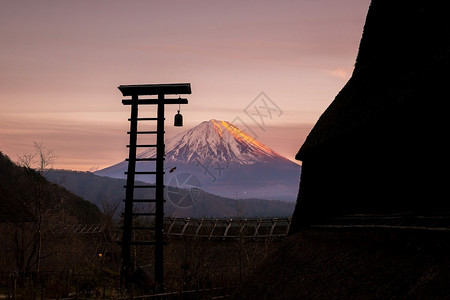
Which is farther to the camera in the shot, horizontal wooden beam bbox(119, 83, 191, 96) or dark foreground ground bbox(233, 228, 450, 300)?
horizontal wooden beam bbox(119, 83, 191, 96)

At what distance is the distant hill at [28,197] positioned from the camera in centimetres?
2350

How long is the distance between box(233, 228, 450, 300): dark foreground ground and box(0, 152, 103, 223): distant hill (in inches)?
565

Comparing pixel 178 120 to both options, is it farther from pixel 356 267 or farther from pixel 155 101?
pixel 356 267

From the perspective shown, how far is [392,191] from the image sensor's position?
311 inches

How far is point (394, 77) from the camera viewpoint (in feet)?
27.2

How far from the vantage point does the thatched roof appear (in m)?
6.82

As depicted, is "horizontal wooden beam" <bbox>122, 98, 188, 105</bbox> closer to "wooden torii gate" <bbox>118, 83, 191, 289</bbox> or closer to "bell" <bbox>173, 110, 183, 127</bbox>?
"wooden torii gate" <bbox>118, 83, 191, 289</bbox>

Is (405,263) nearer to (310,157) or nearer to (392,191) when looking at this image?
(392,191)

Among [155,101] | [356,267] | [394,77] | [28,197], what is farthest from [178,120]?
[28,197]

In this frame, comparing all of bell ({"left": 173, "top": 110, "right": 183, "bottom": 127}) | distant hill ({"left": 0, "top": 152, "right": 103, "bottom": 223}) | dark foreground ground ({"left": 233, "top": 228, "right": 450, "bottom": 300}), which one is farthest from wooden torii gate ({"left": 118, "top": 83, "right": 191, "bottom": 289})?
dark foreground ground ({"left": 233, "top": 228, "right": 450, "bottom": 300})

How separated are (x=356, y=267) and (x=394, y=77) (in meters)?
3.19

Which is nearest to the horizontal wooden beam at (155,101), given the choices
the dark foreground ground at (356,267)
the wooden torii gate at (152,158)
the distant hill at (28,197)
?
the wooden torii gate at (152,158)

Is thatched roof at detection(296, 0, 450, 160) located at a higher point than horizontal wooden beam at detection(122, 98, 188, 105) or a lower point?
lower

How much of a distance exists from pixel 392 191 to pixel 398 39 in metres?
3.41
